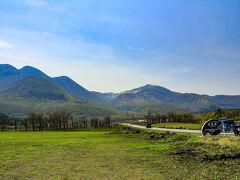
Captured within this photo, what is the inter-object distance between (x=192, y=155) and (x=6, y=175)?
67.7ft

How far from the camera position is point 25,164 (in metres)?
40.5

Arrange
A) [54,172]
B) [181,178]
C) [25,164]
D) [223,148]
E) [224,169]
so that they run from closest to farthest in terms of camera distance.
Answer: [181,178] < [224,169] < [54,172] < [25,164] < [223,148]

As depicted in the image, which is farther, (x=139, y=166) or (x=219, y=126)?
(x=219, y=126)

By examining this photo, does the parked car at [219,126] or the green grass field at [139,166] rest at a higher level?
the parked car at [219,126]

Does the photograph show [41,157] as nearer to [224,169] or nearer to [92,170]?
[92,170]

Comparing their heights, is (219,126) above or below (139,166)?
above

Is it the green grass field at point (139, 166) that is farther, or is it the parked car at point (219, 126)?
the parked car at point (219, 126)

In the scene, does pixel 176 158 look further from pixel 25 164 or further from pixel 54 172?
pixel 25 164

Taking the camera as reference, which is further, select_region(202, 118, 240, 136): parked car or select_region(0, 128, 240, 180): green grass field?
select_region(202, 118, 240, 136): parked car

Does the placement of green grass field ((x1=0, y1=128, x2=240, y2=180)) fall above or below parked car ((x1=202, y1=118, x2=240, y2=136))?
below

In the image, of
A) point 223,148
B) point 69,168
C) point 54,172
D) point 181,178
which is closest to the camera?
point 181,178

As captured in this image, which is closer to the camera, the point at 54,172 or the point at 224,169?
the point at 224,169

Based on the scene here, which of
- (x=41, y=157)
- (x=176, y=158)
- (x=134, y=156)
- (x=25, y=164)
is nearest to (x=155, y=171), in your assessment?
(x=176, y=158)

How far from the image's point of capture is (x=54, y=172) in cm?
3409
